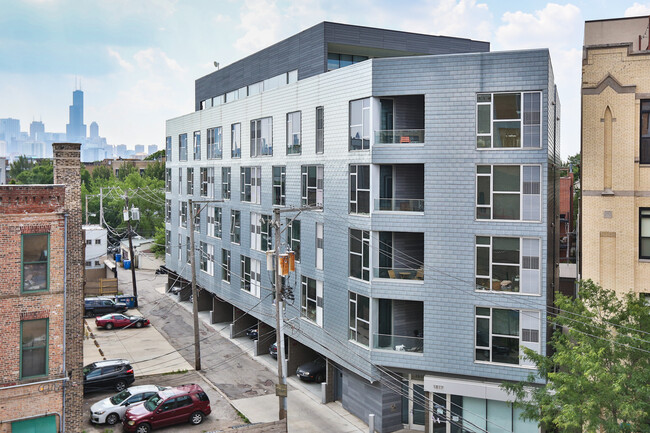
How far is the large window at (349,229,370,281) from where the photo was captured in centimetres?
2542

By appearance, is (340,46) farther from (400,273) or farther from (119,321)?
(119,321)

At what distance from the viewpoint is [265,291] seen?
1393 inches

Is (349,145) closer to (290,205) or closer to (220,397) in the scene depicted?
(290,205)

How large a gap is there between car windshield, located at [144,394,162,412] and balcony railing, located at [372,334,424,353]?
10.3m

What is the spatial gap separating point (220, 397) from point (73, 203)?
1374 centimetres

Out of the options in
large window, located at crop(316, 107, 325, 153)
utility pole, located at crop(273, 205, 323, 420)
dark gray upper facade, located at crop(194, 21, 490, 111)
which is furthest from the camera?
dark gray upper facade, located at crop(194, 21, 490, 111)

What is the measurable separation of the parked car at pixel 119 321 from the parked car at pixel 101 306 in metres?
4.59

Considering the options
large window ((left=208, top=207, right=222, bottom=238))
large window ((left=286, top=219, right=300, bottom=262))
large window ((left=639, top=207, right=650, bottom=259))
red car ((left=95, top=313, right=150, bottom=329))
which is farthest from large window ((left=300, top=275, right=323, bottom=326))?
red car ((left=95, top=313, right=150, bottom=329))

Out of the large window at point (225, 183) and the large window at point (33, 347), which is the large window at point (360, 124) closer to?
the large window at point (33, 347)

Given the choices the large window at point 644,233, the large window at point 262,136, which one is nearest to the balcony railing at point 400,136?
the large window at point 644,233

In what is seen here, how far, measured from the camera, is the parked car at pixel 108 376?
29859mm

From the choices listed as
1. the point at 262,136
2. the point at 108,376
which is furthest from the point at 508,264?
the point at 108,376

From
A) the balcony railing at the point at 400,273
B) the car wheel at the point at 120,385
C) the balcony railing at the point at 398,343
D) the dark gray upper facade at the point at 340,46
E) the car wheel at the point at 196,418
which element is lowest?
the car wheel at the point at 196,418

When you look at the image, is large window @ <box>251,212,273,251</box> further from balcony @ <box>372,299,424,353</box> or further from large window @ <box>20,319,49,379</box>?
large window @ <box>20,319,49,379</box>
